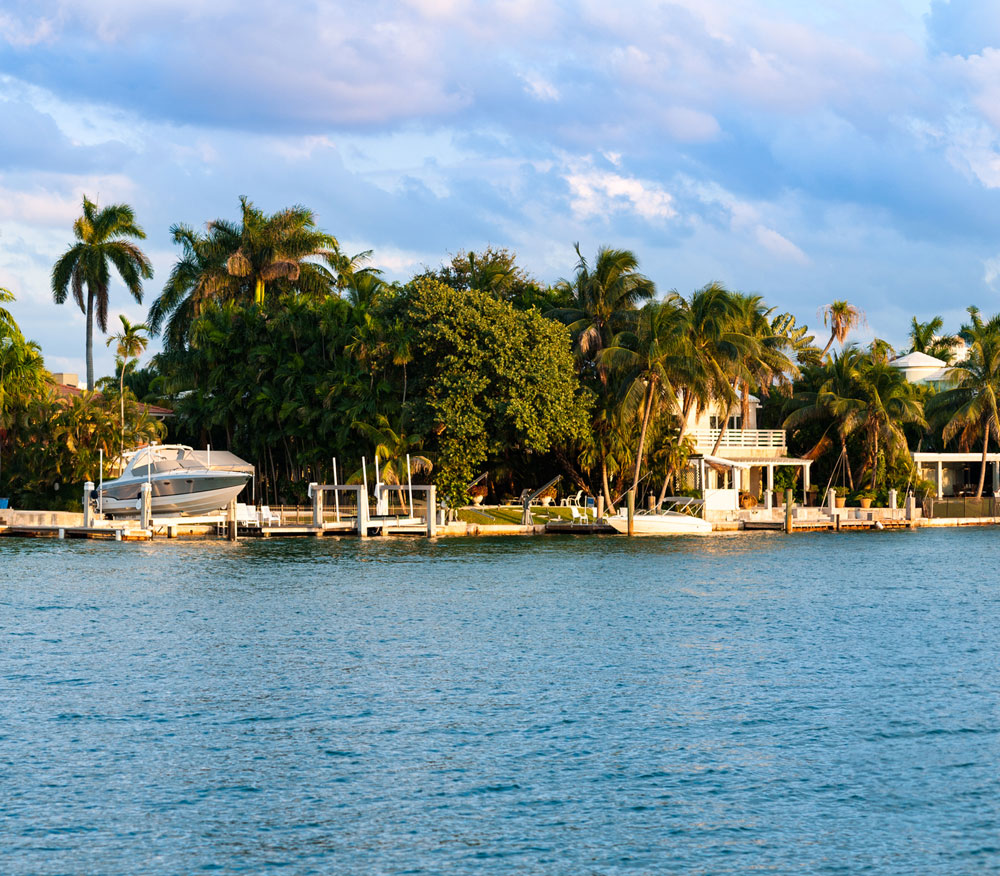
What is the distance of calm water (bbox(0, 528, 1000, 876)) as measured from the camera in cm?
1425

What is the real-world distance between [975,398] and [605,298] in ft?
85.0

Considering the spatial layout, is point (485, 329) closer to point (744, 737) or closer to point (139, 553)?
point (139, 553)

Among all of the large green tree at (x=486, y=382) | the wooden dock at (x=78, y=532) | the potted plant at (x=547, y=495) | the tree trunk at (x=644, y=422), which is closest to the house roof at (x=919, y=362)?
the tree trunk at (x=644, y=422)

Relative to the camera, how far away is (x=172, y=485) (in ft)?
183

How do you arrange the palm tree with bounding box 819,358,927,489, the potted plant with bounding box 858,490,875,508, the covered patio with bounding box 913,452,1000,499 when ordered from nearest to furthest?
the palm tree with bounding box 819,358,927,489 < the potted plant with bounding box 858,490,875,508 < the covered patio with bounding box 913,452,1000,499

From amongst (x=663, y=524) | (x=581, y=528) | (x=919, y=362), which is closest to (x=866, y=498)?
(x=663, y=524)

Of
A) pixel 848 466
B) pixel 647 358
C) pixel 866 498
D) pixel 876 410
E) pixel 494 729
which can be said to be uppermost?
pixel 647 358

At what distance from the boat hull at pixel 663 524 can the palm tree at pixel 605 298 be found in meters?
10.3

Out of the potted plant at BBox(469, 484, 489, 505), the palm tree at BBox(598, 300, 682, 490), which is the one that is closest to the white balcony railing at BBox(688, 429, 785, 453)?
the palm tree at BBox(598, 300, 682, 490)

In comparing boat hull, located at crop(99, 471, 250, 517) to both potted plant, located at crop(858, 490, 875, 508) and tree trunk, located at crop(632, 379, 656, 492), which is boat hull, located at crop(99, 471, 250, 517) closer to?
tree trunk, located at crop(632, 379, 656, 492)

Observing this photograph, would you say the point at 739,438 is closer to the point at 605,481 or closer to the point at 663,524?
the point at 605,481

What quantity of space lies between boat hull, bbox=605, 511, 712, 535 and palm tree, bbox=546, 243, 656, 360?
10.3m

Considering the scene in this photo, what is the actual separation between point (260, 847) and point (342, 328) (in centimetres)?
5023

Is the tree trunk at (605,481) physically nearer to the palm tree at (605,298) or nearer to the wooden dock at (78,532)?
the palm tree at (605,298)
